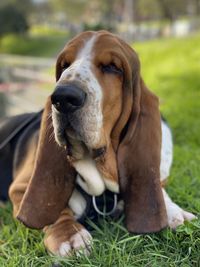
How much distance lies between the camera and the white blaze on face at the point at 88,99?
257 cm

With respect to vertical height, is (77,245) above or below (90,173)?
below

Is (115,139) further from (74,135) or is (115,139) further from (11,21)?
(11,21)

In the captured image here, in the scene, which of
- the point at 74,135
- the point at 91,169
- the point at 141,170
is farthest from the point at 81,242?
the point at 74,135

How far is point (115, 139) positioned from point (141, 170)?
0.23 meters

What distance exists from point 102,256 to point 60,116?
82cm

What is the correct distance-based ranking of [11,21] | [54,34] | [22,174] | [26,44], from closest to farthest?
[22,174], [26,44], [11,21], [54,34]

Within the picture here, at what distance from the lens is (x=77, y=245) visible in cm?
282

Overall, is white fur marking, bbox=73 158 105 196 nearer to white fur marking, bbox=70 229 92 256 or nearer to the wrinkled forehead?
white fur marking, bbox=70 229 92 256

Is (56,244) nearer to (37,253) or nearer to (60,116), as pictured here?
(37,253)

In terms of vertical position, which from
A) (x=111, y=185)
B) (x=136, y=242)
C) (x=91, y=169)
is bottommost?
(x=136, y=242)

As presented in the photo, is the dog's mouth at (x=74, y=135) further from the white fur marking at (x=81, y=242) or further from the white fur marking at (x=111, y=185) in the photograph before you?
the white fur marking at (x=81, y=242)

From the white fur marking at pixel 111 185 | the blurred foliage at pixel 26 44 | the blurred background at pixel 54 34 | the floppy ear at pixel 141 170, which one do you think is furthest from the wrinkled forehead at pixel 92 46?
the blurred foliage at pixel 26 44

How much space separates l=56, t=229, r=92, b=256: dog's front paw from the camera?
2.79m

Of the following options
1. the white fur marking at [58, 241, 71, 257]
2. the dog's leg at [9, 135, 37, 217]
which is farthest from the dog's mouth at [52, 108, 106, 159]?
the dog's leg at [9, 135, 37, 217]
